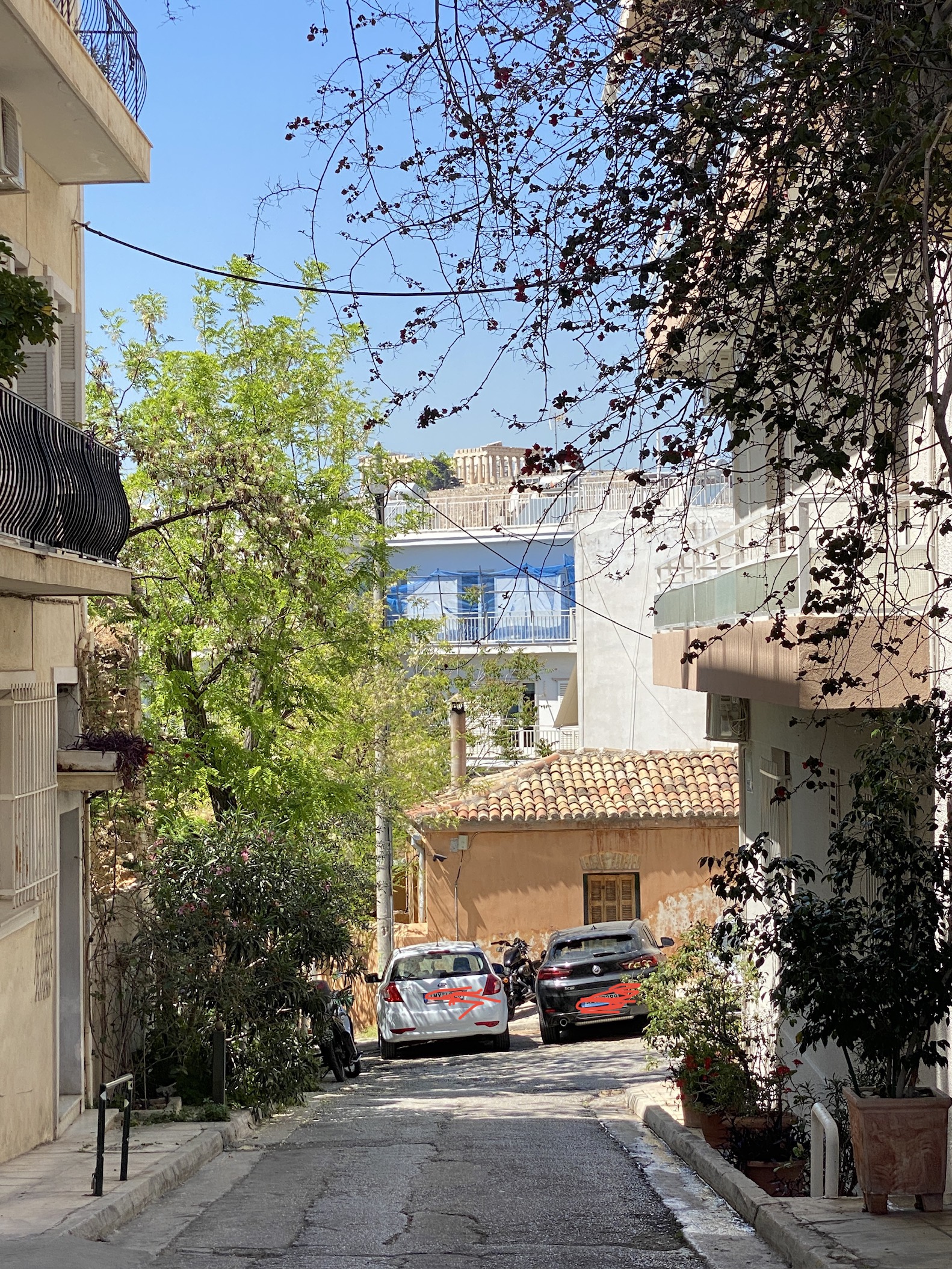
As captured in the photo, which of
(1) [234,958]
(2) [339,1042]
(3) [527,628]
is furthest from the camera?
(3) [527,628]

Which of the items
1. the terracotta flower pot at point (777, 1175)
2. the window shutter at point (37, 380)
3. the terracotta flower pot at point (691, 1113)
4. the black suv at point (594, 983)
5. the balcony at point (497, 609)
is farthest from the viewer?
the balcony at point (497, 609)

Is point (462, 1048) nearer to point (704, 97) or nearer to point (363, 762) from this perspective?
point (363, 762)

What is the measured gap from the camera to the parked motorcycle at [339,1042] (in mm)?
16375

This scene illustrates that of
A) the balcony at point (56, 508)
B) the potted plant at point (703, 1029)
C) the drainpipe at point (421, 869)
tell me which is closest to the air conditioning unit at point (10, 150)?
Answer: the balcony at point (56, 508)

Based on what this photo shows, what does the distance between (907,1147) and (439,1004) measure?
50.3 feet

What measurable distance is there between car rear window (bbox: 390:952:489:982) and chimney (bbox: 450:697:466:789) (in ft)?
41.2

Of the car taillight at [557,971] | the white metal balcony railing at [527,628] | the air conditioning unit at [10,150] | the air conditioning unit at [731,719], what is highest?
the air conditioning unit at [10,150]

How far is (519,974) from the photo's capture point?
92.8 feet

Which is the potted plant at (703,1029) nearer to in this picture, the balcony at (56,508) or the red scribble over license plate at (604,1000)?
the balcony at (56,508)

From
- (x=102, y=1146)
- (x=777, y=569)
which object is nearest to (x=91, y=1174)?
(x=102, y=1146)

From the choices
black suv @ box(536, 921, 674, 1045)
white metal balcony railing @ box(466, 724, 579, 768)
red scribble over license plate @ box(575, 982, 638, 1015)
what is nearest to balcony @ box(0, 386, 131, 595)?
black suv @ box(536, 921, 674, 1045)

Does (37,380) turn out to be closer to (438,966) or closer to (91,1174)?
(91,1174)

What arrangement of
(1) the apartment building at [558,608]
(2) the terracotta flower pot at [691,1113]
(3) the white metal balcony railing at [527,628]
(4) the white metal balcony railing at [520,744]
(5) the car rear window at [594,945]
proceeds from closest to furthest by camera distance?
(2) the terracotta flower pot at [691,1113]
(5) the car rear window at [594,945]
(1) the apartment building at [558,608]
(4) the white metal balcony railing at [520,744]
(3) the white metal balcony railing at [527,628]

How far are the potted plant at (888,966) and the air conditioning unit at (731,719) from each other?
8519mm
